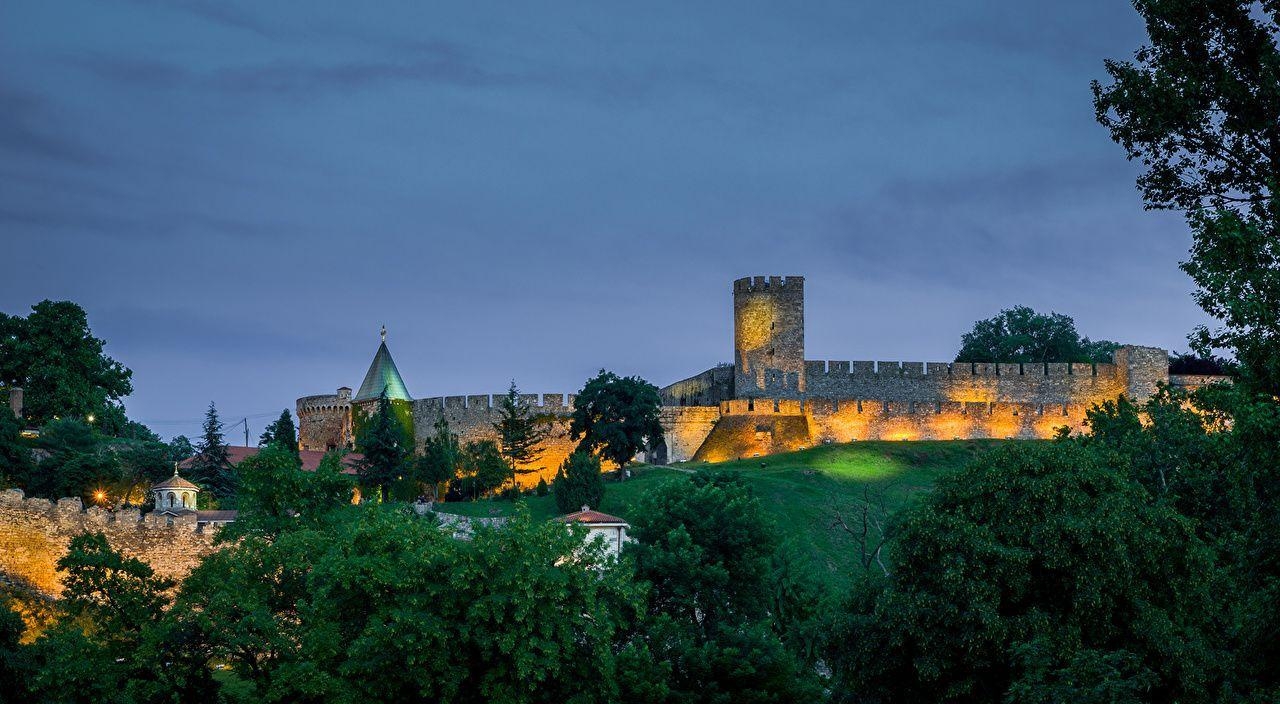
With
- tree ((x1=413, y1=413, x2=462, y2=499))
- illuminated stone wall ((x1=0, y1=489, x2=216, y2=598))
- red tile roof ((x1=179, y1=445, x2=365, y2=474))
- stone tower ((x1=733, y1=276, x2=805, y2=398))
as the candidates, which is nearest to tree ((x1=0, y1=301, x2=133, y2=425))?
red tile roof ((x1=179, y1=445, x2=365, y2=474))

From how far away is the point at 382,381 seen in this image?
70.7 m

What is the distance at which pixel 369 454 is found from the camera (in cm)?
5528

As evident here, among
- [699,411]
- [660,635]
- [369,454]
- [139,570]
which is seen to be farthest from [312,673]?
[699,411]

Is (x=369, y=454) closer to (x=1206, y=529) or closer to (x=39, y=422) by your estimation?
(x=39, y=422)

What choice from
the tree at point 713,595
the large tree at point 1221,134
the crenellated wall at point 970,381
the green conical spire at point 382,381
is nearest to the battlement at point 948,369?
the crenellated wall at point 970,381

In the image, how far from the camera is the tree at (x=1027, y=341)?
272ft

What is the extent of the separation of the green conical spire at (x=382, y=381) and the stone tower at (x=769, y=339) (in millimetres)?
18133

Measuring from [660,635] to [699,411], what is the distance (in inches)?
1505

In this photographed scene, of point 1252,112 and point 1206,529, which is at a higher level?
point 1252,112

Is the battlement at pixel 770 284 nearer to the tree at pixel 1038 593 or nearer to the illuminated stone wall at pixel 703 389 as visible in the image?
the illuminated stone wall at pixel 703 389

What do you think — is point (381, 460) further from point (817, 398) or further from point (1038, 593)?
point (1038, 593)

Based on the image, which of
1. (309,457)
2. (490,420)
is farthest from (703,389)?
(309,457)

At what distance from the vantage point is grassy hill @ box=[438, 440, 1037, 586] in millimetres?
43656

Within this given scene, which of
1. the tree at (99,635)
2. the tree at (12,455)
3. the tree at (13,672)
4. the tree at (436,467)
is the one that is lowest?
the tree at (13,672)
